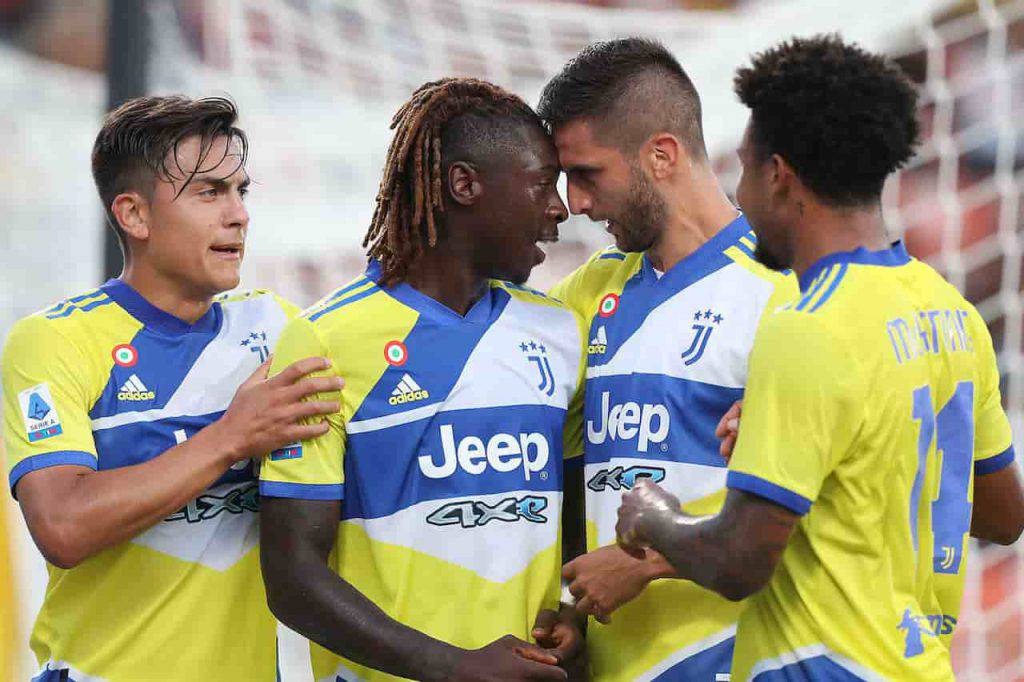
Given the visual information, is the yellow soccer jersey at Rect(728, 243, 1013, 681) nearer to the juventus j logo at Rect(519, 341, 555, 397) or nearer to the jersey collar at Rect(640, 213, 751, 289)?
the jersey collar at Rect(640, 213, 751, 289)

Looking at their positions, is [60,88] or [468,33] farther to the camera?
[60,88]

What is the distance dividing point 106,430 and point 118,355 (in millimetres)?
157

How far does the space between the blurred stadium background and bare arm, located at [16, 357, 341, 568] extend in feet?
5.15

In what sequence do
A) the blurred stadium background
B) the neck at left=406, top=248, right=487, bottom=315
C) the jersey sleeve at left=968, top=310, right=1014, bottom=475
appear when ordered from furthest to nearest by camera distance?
the blurred stadium background, the neck at left=406, top=248, right=487, bottom=315, the jersey sleeve at left=968, top=310, right=1014, bottom=475

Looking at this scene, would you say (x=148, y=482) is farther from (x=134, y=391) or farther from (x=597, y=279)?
(x=597, y=279)

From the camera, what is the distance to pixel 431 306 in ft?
8.61

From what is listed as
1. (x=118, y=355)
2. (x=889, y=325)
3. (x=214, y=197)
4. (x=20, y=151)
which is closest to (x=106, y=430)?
A: (x=118, y=355)

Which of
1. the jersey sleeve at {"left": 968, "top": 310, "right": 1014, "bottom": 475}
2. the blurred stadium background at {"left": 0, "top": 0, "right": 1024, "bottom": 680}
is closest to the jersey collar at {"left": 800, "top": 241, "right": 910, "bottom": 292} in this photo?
the jersey sleeve at {"left": 968, "top": 310, "right": 1014, "bottom": 475}

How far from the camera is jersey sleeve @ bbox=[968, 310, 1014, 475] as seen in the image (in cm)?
229

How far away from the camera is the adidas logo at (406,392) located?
8.32 feet

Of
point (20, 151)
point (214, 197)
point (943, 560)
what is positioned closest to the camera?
point (943, 560)

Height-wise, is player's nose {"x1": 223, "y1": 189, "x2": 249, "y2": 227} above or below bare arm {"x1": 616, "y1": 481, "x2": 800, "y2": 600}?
above

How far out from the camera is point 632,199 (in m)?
2.69

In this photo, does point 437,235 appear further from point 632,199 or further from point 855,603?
point 855,603
